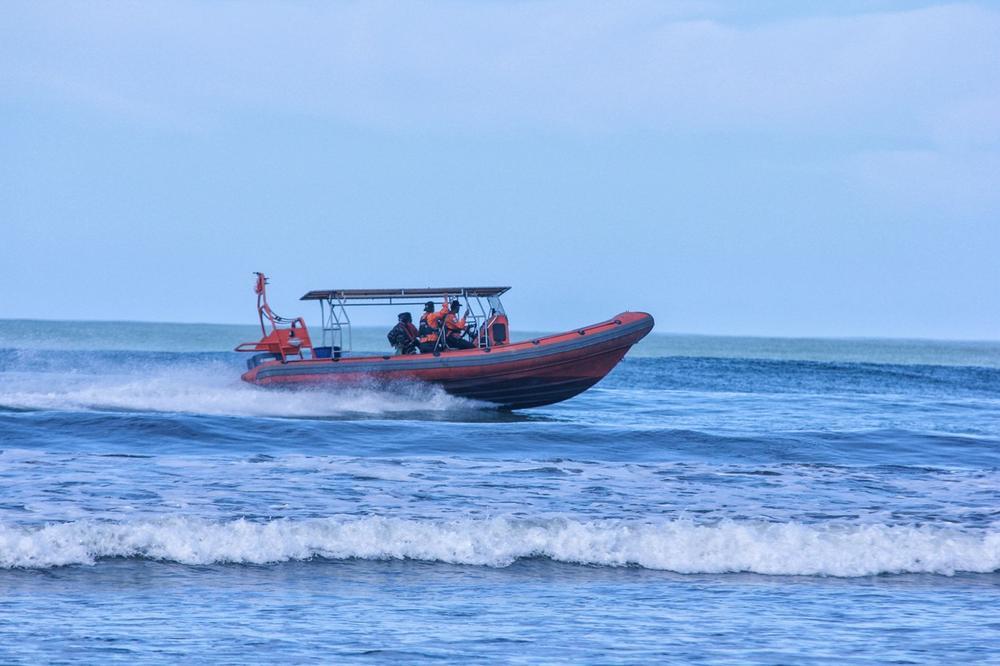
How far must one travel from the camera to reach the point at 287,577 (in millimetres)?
7852

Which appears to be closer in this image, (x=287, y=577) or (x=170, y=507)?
(x=287, y=577)

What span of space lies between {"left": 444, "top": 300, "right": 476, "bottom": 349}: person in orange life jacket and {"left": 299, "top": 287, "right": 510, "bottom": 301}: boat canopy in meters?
0.30

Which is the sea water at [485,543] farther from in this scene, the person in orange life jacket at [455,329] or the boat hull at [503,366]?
the person in orange life jacket at [455,329]

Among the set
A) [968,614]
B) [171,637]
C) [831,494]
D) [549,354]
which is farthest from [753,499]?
[549,354]

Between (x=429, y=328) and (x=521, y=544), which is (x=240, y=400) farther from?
(x=521, y=544)

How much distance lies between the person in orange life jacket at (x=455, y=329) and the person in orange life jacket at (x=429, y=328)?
12cm

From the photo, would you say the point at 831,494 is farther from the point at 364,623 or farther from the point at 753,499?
the point at 364,623

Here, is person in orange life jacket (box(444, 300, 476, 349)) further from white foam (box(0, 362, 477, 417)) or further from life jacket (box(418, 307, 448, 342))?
white foam (box(0, 362, 477, 417))

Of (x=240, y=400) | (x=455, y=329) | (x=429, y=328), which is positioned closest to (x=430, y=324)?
(x=429, y=328)

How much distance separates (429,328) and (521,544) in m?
10.4

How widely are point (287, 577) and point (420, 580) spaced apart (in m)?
0.92

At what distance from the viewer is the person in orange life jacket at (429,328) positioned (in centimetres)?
1884

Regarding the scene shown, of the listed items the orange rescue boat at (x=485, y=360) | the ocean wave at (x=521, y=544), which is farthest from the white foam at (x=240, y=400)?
the ocean wave at (x=521, y=544)

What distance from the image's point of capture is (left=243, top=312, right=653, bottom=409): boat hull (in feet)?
62.1
